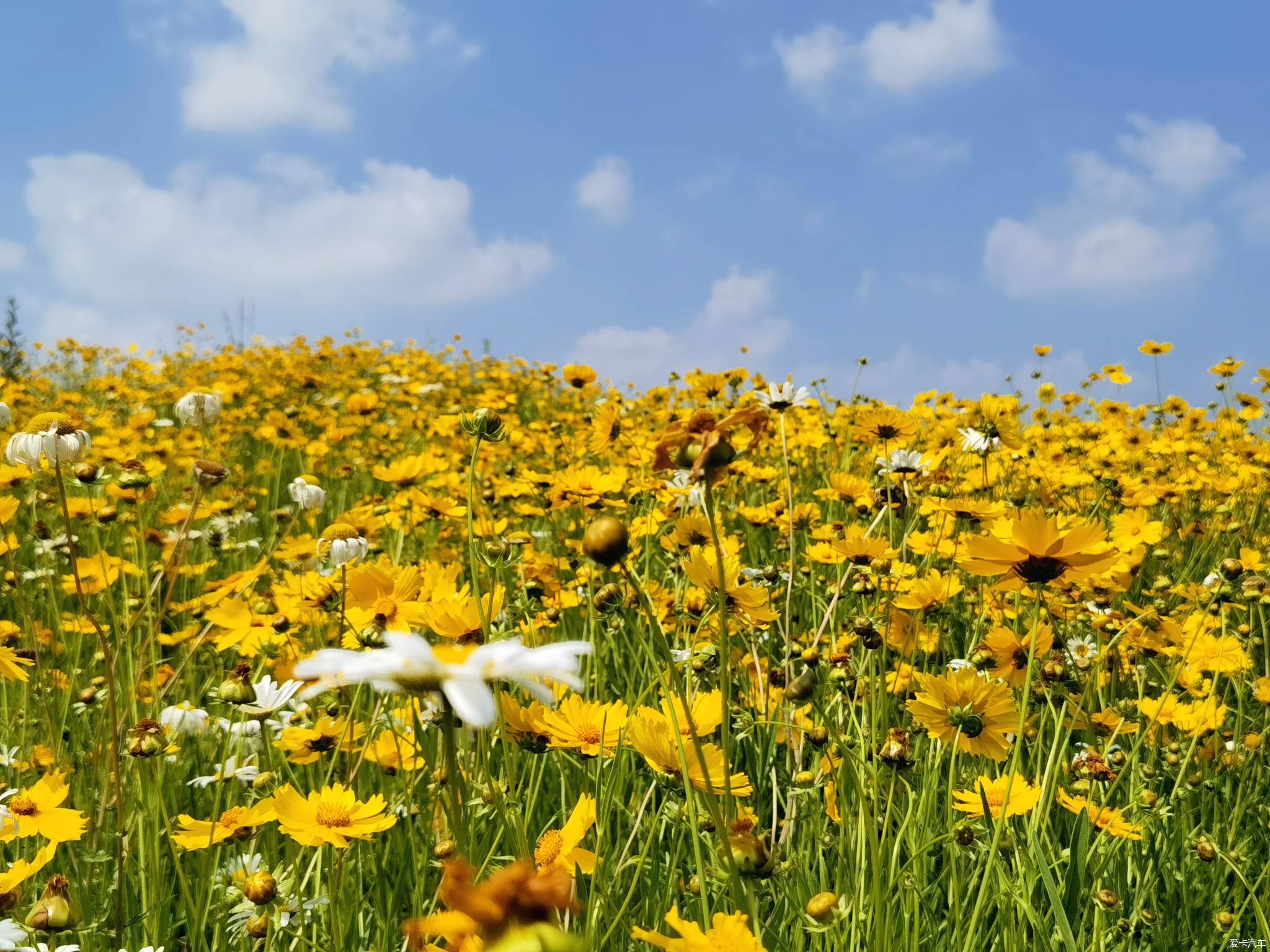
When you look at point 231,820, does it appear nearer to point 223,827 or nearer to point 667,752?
point 223,827

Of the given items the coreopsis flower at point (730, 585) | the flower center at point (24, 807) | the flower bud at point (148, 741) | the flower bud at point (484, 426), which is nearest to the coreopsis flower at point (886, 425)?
the coreopsis flower at point (730, 585)

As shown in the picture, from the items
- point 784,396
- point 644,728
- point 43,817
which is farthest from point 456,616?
point 784,396

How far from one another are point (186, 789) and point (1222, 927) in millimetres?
1294

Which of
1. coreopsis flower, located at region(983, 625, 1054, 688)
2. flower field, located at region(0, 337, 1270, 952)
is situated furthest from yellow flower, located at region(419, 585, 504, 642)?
coreopsis flower, located at region(983, 625, 1054, 688)

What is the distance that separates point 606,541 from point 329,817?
0.40 meters

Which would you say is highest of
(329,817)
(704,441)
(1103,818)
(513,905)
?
(704,441)

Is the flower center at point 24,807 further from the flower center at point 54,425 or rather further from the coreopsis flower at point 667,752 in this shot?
the coreopsis flower at point 667,752

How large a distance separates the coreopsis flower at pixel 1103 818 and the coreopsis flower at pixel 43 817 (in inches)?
39.0

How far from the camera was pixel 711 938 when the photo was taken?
467 mm

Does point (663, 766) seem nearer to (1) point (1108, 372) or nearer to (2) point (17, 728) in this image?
(2) point (17, 728)

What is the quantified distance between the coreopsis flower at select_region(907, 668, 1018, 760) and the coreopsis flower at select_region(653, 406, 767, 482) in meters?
0.36

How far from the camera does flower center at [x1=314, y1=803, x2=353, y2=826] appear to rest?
0.71m

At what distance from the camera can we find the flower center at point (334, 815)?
2.34 feet

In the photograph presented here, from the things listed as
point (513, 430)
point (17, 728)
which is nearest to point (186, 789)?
point (17, 728)
